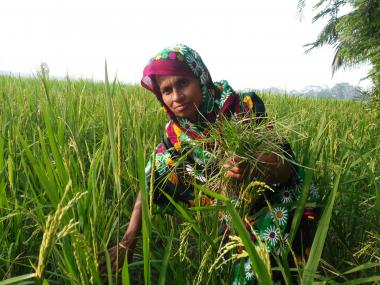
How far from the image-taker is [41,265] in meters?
0.30

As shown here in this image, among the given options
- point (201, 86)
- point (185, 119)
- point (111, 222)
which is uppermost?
point (201, 86)

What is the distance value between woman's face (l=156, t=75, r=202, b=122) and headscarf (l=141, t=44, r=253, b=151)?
0.02 m

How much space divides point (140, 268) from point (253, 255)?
694 mm

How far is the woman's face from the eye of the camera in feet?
3.82

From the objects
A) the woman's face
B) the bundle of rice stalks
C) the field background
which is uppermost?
the woman's face

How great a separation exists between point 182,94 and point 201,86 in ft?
0.34

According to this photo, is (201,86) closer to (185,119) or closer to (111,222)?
(185,119)

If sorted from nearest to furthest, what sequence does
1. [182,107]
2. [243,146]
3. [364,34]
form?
1. [243,146]
2. [182,107]
3. [364,34]

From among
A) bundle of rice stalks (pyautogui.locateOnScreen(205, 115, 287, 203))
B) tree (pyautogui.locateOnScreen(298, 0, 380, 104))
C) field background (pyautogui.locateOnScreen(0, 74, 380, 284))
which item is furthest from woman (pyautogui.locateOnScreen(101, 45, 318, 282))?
tree (pyautogui.locateOnScreen(298, 0, 380, 104))

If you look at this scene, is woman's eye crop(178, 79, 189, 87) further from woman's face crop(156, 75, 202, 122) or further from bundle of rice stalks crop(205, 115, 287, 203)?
bundle of rice stalks crop(205, 115, 287, 203)

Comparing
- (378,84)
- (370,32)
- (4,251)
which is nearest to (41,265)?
(4,251)

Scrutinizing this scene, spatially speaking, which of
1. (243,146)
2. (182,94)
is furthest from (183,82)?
(243,146)

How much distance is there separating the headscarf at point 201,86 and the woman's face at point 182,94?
0.9 inches

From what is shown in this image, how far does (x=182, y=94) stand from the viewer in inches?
46.6
